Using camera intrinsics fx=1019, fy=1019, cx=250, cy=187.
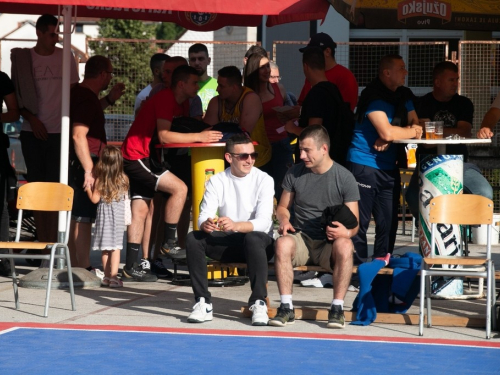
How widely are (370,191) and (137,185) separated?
7.77ft

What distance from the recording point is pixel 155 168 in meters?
9.84

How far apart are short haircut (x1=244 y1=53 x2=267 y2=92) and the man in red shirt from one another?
0.71 meters

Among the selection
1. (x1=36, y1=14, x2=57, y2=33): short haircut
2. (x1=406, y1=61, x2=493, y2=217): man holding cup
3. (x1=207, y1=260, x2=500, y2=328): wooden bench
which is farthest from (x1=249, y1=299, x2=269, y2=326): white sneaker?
(x1=36, y1=14, x2=57, y2=33): short haircut

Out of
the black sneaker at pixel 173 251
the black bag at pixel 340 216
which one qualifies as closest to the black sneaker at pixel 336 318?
the black bag at pixel 340 216

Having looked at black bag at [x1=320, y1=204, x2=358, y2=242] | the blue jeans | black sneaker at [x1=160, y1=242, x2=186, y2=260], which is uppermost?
the blue jeans

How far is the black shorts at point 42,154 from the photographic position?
1014cm

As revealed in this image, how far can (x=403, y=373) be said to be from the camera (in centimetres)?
602

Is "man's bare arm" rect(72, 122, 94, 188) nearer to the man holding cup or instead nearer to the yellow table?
the yellow table

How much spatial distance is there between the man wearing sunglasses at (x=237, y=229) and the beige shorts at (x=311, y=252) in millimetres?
228

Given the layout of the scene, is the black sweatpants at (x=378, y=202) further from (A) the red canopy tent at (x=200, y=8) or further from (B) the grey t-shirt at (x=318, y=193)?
(A) the red canopy tent at (x=200, y=8)

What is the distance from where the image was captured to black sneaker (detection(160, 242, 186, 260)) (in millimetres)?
9758

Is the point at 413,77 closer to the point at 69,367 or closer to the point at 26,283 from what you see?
the point at 26,283

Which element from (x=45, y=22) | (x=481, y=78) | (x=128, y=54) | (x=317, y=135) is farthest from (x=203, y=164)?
(x=128, y=54)

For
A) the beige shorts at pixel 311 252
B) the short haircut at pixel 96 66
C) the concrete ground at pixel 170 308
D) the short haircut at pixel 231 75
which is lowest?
the concrete ground at pixel 170 308
